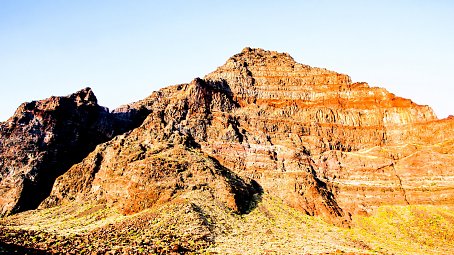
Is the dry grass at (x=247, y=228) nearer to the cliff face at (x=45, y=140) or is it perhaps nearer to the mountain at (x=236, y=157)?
the mountain at (x=236, y=157)

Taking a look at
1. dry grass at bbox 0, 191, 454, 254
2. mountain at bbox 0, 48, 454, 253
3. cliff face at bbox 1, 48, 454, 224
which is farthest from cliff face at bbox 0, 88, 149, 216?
dry grass at bbox 0, 191, 454, 254

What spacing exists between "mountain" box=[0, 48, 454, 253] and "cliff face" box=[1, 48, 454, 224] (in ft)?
0.96

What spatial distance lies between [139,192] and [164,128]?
21848 mm

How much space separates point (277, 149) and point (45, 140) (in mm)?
55607

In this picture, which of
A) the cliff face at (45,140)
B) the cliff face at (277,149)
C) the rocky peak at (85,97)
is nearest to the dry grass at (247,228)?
the cliff face at (277,149)

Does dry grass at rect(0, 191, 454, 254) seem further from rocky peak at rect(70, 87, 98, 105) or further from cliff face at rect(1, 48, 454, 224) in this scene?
rocky peak at rect(70, 87, 98, 105)

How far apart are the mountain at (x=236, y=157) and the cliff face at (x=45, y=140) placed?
0.27 meters

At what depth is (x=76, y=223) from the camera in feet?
231

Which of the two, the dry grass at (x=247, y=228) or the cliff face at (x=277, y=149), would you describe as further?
the cliff face at (x=277, y=149)

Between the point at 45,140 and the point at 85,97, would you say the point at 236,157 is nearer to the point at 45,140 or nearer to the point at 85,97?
the point at 85,97

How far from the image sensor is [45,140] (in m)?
95.6

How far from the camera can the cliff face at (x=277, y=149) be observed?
78.4m

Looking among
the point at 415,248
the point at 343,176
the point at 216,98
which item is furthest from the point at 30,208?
the point at 415,248

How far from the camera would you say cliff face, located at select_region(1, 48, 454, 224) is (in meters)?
78.4
